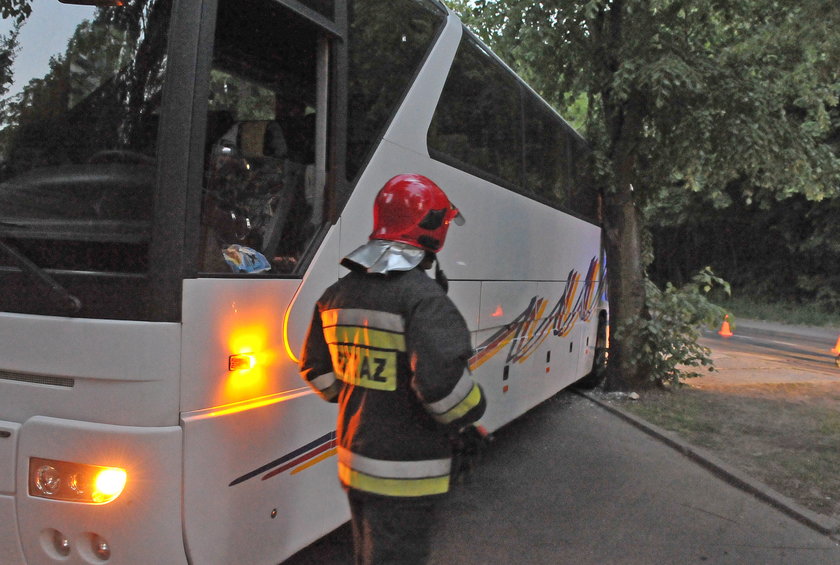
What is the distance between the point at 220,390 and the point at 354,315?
0.70 metres

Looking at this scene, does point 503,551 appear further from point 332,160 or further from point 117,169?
point 117,169

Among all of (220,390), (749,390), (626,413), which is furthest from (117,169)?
(749,390)

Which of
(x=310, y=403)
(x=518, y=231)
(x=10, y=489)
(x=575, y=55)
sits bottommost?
(x=10, y=489)

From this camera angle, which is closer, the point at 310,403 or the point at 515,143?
the point at 310,403

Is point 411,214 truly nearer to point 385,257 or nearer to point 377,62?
point 385,257

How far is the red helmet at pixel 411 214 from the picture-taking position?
2.57m

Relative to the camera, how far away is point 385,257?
2.51 meters

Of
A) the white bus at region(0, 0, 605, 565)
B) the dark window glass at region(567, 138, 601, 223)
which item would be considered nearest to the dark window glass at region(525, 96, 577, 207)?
the dark window glass at region(567, 138, 601, 223)

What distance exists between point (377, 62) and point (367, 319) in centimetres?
186

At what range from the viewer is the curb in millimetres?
4914

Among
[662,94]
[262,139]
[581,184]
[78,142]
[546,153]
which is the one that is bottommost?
[78,142]

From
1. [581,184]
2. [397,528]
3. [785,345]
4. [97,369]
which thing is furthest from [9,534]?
[785,345]

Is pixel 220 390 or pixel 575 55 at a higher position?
pixel 575 55

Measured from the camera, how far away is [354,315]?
2541 millimetres
